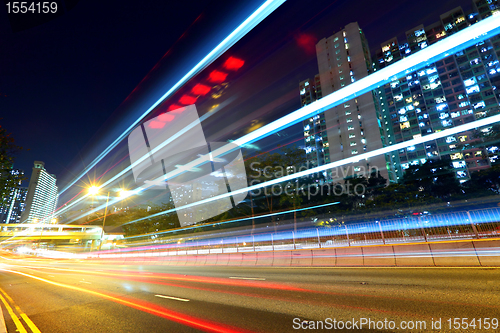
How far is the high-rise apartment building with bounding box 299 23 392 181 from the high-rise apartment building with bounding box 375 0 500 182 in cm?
1769

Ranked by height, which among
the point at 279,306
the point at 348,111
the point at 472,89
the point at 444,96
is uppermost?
the point at 444,96

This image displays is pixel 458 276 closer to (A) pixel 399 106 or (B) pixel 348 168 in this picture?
(B) pixel 348 168

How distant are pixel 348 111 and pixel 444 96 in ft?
138

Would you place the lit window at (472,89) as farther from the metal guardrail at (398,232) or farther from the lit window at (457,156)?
the metal guardrail at (398,232)

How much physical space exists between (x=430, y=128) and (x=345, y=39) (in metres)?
51.5

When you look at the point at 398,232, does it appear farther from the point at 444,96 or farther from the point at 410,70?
→ the point at 444,96

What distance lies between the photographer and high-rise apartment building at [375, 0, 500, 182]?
283 feet

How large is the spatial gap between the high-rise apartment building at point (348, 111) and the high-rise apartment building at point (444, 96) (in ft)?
58.0

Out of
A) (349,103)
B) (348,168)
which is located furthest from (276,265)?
(349,103)

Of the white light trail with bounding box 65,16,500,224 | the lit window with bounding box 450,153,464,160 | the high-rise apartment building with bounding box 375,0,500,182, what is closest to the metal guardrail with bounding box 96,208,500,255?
the white light trail with bounding box 65,16,500,224

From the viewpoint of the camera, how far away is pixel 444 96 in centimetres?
9412

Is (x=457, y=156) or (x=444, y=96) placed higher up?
(x=444, y=96)

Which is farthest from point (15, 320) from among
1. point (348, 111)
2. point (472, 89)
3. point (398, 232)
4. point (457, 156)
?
point (472, 89)

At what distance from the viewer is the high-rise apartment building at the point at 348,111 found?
83250mm
